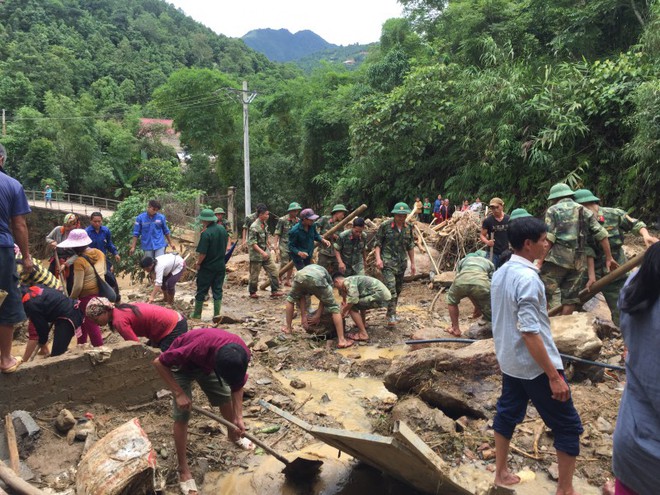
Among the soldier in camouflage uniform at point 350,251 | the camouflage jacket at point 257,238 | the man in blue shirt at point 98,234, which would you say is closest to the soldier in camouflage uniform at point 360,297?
the soldier in camouflage uniform at point 350,251

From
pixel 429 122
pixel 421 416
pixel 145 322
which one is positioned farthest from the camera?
pixel 429 122

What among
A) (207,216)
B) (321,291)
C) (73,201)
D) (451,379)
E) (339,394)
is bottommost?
(73,201)

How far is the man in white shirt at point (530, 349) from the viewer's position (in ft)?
9.07

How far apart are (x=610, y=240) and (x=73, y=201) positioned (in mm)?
32706

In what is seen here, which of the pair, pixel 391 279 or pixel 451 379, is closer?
pixel 451 379

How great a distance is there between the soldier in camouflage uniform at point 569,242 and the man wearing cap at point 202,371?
372 centimetres

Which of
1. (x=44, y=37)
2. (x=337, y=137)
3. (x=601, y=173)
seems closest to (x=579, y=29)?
(x=601, y=173)

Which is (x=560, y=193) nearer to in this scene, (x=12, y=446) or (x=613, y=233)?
(x=613, y=233)

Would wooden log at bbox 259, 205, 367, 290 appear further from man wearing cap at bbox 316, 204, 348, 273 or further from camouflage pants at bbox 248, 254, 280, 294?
camouflage pants at bbox 248, 254, 280, 294

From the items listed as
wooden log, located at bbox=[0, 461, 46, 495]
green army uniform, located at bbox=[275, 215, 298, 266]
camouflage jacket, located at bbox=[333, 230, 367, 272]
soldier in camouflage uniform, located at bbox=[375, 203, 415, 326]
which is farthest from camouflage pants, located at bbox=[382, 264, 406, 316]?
wooden log, located at bbox=[0, 461, 46, 495]

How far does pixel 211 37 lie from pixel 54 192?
66.5m

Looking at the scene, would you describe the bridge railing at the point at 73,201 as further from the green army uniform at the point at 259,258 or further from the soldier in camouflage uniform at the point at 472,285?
the soldier in camouflage uniform at the point at 472,285

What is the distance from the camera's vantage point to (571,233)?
17.5ft

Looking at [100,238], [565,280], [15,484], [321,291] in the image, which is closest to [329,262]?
[321,291]
